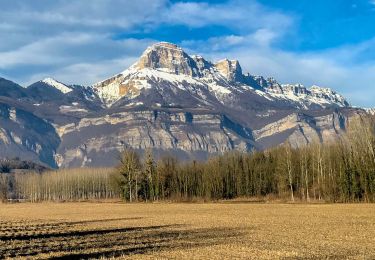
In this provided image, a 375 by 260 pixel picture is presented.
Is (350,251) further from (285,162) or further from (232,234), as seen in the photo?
(285,162)

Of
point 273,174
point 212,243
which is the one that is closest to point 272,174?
point 273,174

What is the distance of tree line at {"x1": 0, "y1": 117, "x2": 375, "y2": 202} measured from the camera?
9900cm

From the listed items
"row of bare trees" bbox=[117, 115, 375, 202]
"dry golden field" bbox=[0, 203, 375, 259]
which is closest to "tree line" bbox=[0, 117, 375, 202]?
"row of bare trees" bbox=[117, 115, 375, 202]

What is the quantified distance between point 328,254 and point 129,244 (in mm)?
14194

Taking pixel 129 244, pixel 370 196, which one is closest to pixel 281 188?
pixel 370 196

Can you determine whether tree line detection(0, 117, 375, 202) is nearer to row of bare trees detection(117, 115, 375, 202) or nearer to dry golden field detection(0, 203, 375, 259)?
row of bare trees detection(117, 115, 375, 202)

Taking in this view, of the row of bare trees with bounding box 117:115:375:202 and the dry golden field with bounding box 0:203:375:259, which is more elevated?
the row of bare trees with bounding box 117:115:375:202

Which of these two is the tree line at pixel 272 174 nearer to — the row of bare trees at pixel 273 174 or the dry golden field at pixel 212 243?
the row of bare trees at pixel 273 174

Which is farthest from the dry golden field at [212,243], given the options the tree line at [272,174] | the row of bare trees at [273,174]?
the tree line at [272,174]

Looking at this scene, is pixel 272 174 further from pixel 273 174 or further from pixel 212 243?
pixel 212 243

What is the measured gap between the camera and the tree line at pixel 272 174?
99.0m

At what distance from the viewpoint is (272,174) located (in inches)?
5192

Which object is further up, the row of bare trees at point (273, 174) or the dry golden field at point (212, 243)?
the row of bare trees at point (273, 174)

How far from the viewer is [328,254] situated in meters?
28.8
